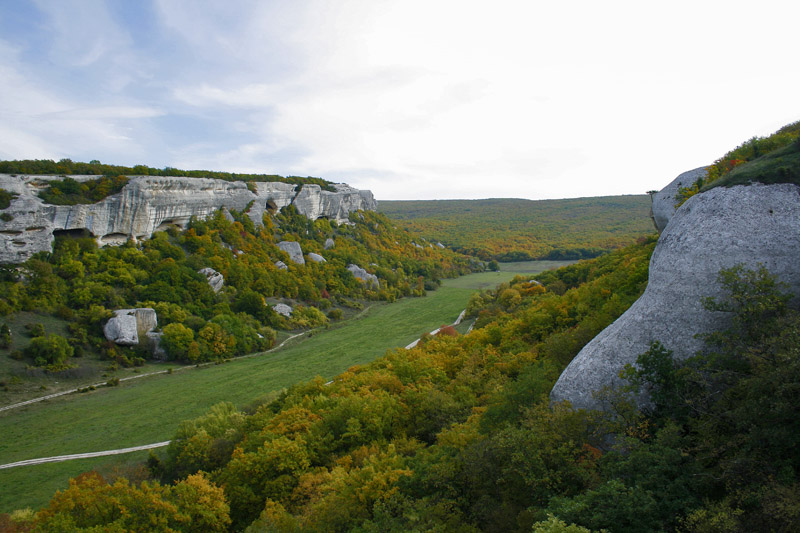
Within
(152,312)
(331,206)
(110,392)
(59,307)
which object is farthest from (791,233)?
(331,206)

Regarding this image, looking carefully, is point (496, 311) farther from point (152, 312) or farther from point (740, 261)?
point (152, 312)

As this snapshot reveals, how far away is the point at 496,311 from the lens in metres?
48.8

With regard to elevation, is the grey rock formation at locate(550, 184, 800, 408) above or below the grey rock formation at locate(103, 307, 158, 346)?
above

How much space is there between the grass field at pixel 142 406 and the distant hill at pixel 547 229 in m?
70.3

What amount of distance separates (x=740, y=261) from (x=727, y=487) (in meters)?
7.60

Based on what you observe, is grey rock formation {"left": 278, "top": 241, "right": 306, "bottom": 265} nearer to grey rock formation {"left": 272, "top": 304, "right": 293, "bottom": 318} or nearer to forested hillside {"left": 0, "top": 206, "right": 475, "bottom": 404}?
forested hillside {"left": 0, "top": 206, "right": 475, "bottom": 404}

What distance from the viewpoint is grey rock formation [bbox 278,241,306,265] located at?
271ft

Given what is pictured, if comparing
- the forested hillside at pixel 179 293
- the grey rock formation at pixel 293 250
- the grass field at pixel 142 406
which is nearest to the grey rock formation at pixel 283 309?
the forested hillside at pixel 179 293

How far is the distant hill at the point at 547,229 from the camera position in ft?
391

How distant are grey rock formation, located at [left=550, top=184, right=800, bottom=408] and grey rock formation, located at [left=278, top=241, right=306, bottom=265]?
72382 millimetres

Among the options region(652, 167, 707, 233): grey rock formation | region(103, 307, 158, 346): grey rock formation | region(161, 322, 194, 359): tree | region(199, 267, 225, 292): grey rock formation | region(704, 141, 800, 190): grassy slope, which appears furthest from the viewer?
region(199, 267, 225, 292): grey rock formation

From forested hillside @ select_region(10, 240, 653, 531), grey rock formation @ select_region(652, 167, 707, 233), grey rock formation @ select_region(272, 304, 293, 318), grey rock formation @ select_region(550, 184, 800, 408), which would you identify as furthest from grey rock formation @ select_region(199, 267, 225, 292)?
grey rock formation @ select_region(550, 184, 800, 408)

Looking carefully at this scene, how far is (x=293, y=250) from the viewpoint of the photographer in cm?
8344

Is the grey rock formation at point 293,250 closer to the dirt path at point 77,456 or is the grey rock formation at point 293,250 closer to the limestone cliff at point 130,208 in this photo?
the limestone cliff at point 130,208
